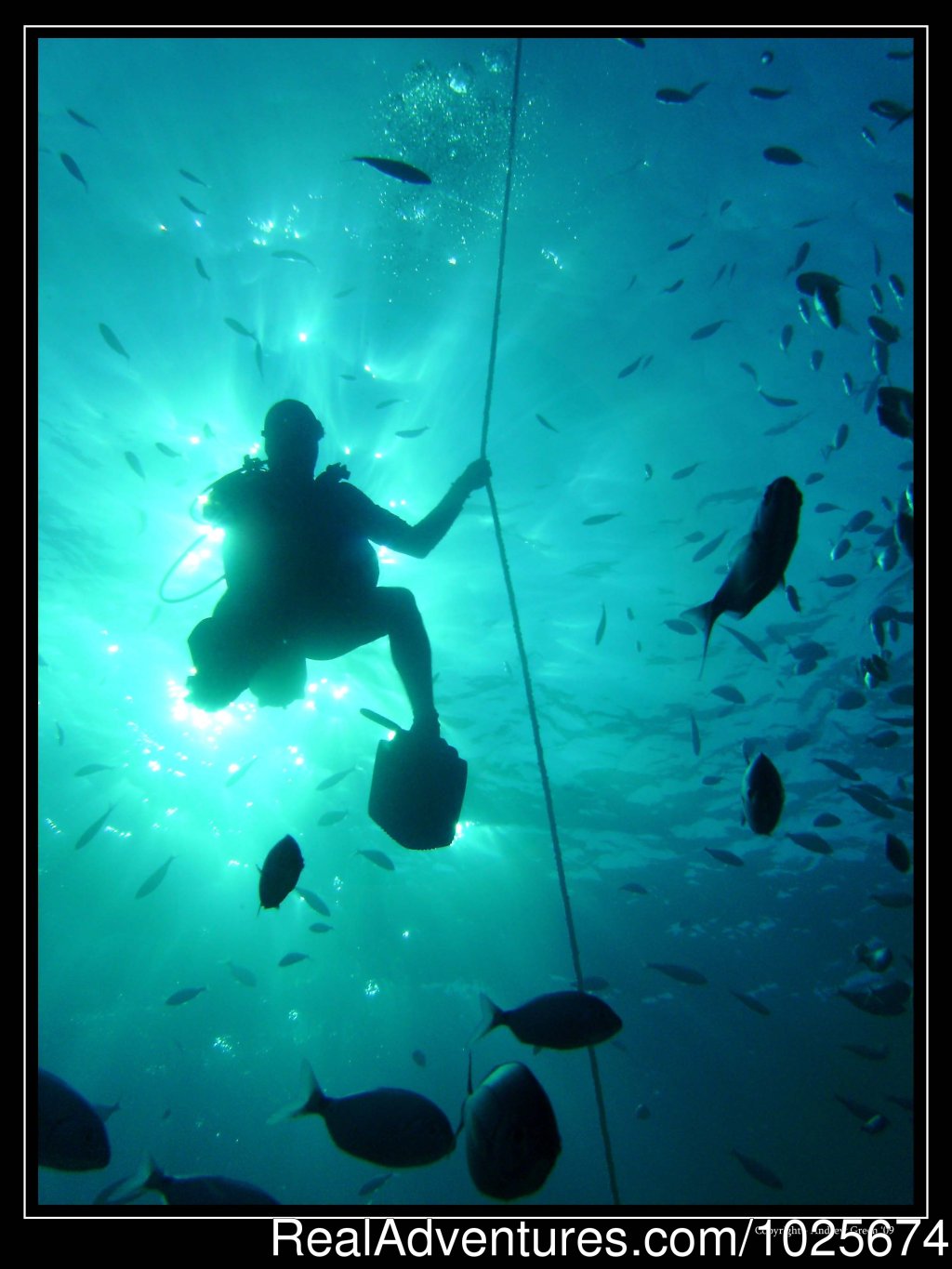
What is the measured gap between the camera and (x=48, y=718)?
802 inches

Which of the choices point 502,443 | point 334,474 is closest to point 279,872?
point 334,474

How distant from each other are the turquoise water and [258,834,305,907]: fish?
12.2 ft

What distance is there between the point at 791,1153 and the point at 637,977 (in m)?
17.6

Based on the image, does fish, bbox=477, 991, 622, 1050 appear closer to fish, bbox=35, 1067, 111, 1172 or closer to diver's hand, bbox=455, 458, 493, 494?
fish, bbox=35, 1067, 111, 1172

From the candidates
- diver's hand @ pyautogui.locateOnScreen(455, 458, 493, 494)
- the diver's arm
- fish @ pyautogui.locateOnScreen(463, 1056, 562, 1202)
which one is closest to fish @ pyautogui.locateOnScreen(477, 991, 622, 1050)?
fish @ pyautogui.locateOnScreen(463, 1056, 562, 1202)

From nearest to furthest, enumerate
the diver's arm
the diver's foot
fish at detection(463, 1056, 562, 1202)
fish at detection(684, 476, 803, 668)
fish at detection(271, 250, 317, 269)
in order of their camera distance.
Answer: fish at detection(684, 476, 803, 668)
fish at detection(463, 1056, 562, 1202)
the diver's foot
the diver's arm
fish at detection(271, 250, 317, 269)

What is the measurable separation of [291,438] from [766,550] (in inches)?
142

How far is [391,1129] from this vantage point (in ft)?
13.2

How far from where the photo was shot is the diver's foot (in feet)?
14.8

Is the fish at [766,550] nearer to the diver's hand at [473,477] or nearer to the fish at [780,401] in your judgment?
the diver's hand at [473,477]

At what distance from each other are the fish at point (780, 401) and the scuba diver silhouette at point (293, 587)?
6798 mm

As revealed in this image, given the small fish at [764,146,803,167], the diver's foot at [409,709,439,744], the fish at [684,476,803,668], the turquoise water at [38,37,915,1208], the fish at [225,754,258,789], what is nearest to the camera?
the fish at [684,476,803,668]
